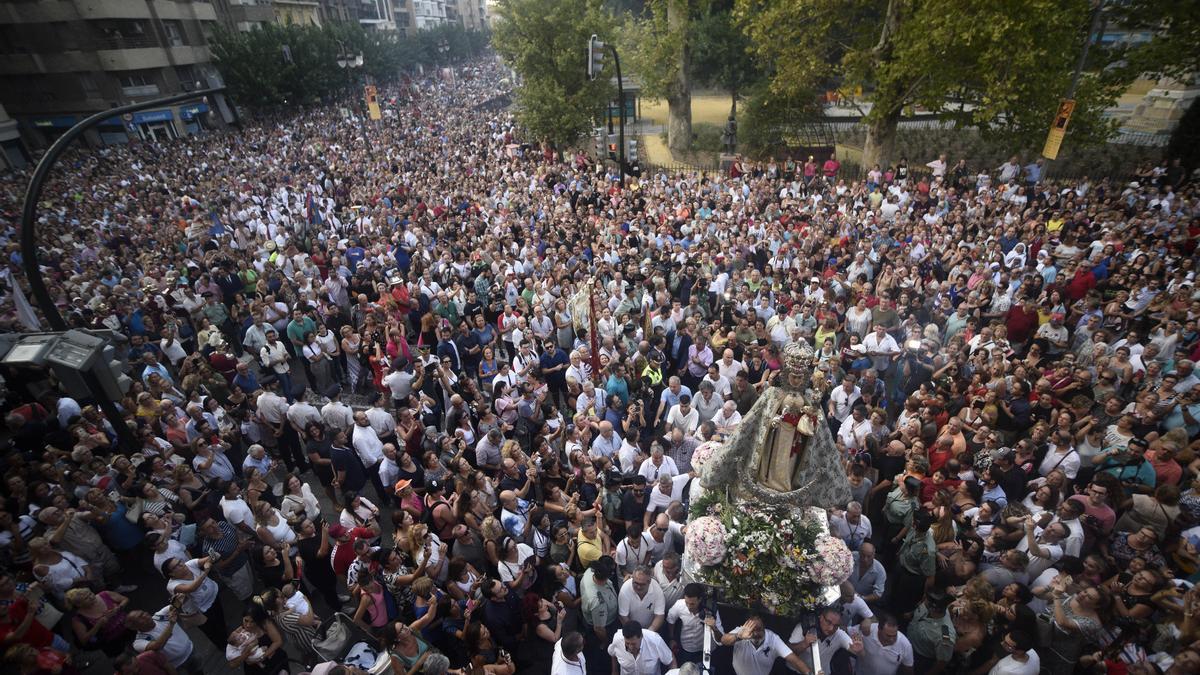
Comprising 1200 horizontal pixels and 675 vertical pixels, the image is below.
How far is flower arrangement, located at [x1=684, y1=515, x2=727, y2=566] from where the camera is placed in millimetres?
4637

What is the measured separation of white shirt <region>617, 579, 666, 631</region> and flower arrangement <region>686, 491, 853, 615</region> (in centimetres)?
50

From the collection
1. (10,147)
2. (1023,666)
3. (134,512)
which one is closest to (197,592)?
(134,512)

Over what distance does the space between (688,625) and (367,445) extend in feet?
14.6

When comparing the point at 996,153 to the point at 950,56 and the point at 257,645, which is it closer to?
the point at 950,56

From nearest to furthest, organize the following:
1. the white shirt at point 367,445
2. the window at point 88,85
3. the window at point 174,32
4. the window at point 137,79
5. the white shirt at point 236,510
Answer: the white shirt at point 236,510
the white shirt at point 367,445
the window at point 88,85
the window at point 137,79
the window at point 174,32

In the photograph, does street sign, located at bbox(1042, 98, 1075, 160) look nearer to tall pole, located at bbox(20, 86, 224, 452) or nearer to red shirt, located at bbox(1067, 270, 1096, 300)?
red shirt, located at bbox(1067, 270, 1096, 300)

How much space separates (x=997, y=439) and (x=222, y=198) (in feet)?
74.6

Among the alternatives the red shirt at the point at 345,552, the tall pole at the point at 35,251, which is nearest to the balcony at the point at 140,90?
the tall pole at the point at 35,251

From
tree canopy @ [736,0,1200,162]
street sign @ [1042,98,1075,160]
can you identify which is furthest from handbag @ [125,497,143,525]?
tree canopy @ [736,0,1200,162]

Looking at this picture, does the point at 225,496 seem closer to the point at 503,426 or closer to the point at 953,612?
the point at 503,426

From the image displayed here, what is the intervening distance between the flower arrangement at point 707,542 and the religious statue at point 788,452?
41cm

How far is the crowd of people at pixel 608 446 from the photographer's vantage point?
15.6 ft

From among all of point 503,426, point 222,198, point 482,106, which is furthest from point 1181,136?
point 482,106

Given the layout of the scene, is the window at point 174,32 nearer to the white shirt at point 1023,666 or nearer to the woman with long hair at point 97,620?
the woman with long hair at point 97,620
